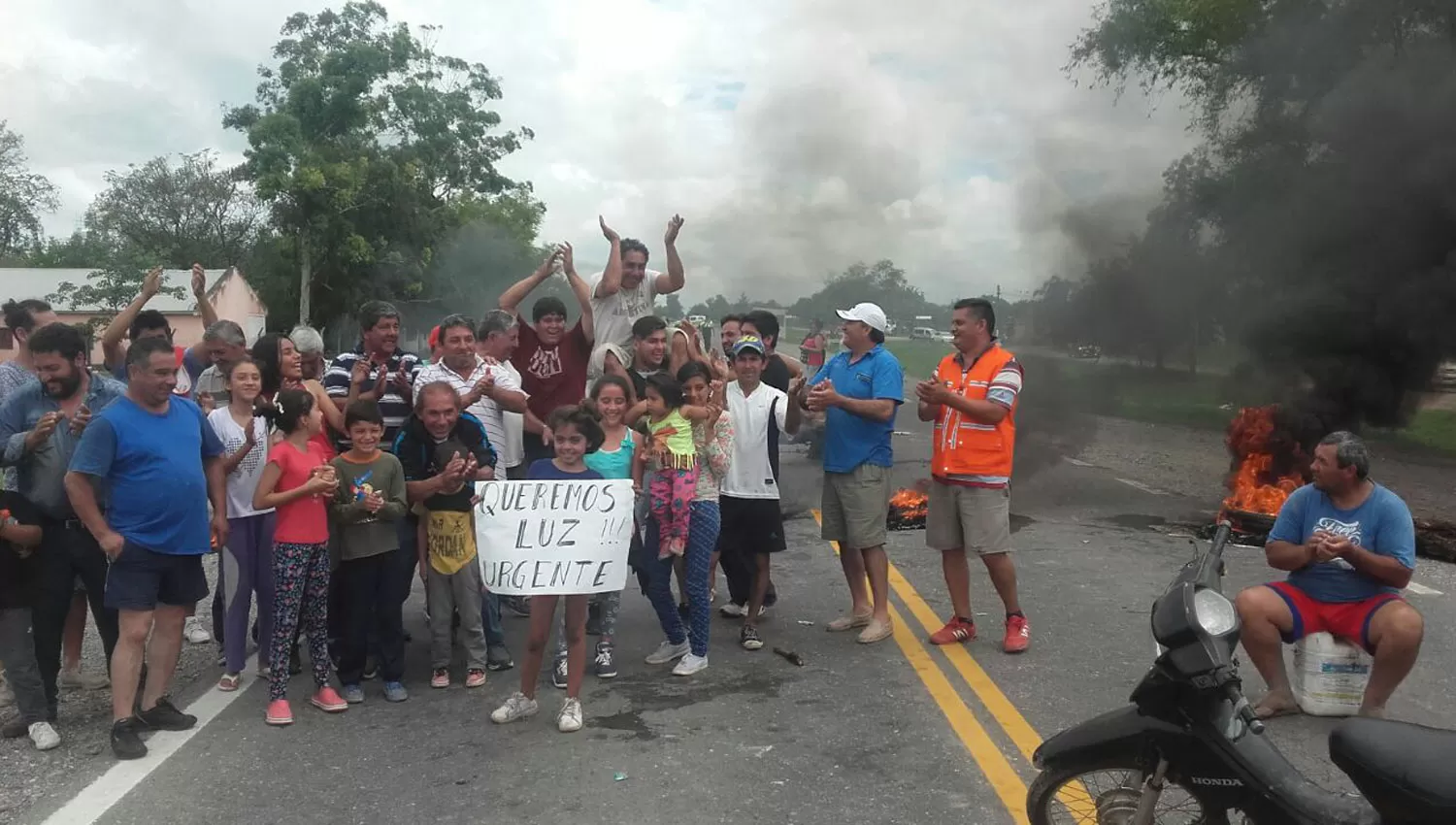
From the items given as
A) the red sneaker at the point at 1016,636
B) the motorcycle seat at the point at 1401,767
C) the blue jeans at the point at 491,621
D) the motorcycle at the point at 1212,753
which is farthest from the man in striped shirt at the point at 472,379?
the motorcycle seat at the point at 1401,767

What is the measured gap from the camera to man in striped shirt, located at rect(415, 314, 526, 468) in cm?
612

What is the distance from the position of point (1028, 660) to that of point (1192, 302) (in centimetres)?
1595

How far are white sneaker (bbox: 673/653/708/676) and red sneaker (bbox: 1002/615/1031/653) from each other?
5.46ft

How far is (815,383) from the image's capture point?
645 centimetres

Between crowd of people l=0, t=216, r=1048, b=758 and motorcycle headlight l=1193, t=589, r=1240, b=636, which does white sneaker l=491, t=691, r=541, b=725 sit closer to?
crowd of people l=0, t=216, r=1048, b=758

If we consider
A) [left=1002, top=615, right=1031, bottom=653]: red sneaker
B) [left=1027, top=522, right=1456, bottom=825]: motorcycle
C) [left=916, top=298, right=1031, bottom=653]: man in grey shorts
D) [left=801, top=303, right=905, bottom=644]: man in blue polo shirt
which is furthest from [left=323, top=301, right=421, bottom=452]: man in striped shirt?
[left=1027, top=522, right=1456, bottom=825]: motorcycle

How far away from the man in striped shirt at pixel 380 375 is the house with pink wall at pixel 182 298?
4641 cm

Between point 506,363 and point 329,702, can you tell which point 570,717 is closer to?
point 329,702

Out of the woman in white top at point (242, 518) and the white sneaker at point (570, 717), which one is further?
the woman in white top at point (242, 518)

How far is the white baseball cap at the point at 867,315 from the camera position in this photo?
6383mm

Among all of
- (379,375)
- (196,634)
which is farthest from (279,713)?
(379,375)

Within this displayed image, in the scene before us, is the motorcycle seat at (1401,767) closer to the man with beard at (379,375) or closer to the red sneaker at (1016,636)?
the red sneaker at (1016,636)

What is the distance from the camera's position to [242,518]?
5691 mm

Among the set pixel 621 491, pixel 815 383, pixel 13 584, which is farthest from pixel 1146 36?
pixel 13 584
